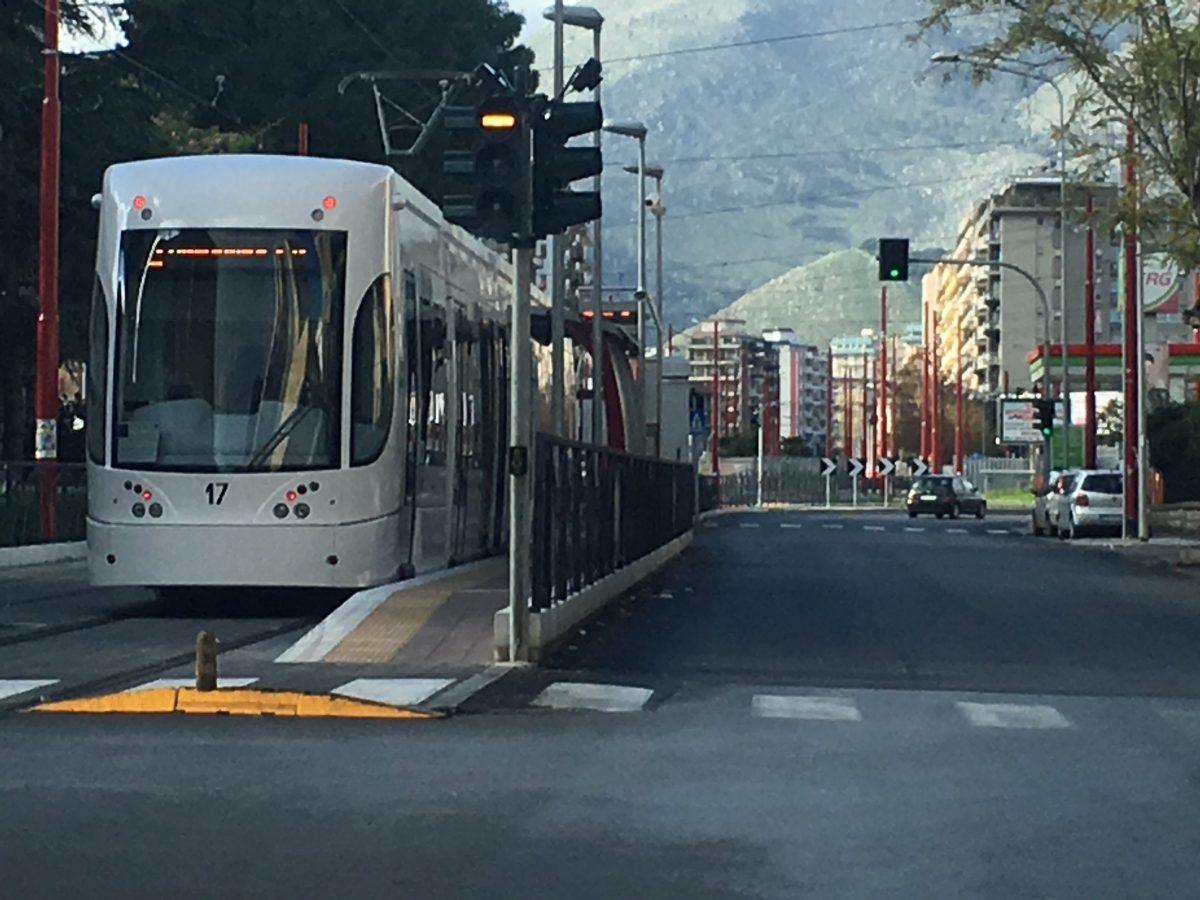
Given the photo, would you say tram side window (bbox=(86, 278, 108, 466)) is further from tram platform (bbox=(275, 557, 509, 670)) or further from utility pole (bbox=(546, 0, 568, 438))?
utility pole (bbox=(546, 0, 568, 438))

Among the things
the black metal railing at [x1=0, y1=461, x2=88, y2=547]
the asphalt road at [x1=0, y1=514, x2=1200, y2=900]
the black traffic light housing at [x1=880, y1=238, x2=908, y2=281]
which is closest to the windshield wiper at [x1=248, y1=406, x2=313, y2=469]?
the asphalt road at [x1=0, y1=514, x2=1200, y2=900]

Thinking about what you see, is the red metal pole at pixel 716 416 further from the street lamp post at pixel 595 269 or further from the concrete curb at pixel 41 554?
the concrete curb at pixel 41 554

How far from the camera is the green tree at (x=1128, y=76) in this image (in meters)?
28.7

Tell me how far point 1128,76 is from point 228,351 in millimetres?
15110

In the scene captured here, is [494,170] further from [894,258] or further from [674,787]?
[894,258]

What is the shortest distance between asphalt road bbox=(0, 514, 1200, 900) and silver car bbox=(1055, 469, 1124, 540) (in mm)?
30658

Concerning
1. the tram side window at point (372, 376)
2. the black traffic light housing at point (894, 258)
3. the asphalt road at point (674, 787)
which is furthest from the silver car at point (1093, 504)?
the asphalt road at point (674, 787)

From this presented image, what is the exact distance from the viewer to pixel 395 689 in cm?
1318

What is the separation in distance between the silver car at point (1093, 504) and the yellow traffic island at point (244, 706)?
1440 inches

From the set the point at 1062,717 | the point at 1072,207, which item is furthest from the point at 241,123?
the point at 1062,717

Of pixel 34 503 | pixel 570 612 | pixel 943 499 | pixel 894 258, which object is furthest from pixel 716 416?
pixel 570 612

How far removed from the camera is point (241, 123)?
50.8m

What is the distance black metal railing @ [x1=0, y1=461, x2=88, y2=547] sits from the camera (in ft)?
95.6

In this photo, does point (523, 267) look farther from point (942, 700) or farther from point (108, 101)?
point (108, 101)
